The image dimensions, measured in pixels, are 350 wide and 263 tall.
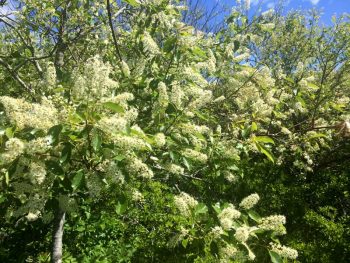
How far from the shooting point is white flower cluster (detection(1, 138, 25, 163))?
183 cm

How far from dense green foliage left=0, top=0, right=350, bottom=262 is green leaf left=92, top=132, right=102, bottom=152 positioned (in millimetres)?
12

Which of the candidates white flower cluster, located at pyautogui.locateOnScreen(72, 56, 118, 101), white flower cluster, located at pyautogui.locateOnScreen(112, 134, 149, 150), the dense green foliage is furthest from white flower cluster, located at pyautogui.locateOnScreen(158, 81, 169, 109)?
white flower cluster, located at pyautogui.locateOnScreen(112, 134, 149, 150)

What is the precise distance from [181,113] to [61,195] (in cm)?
89

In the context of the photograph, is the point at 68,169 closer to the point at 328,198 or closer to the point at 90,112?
the point at 90,112

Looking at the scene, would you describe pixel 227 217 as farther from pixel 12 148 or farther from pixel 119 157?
pixel 12 148

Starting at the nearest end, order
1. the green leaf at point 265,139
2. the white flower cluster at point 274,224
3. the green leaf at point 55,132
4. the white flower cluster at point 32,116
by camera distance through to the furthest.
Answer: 1. the green leaf at point 55,132
2. the white flower cluster at point 32,116
3. the white flower cluster at point 274,224
4. the green leaf at point 265,139

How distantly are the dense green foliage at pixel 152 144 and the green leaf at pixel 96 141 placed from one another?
1cm

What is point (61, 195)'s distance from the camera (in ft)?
7.79

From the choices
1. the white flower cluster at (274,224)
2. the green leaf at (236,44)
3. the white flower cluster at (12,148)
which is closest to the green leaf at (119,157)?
the white flower cluster at (12,148)

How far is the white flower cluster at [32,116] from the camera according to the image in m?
1.91

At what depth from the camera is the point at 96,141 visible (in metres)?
1.83

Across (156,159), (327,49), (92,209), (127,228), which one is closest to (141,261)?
(127,228)

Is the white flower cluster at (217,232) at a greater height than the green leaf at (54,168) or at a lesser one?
lesser

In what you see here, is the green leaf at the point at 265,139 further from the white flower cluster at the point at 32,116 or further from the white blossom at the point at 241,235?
the white flower cluster at the point at 32,116
